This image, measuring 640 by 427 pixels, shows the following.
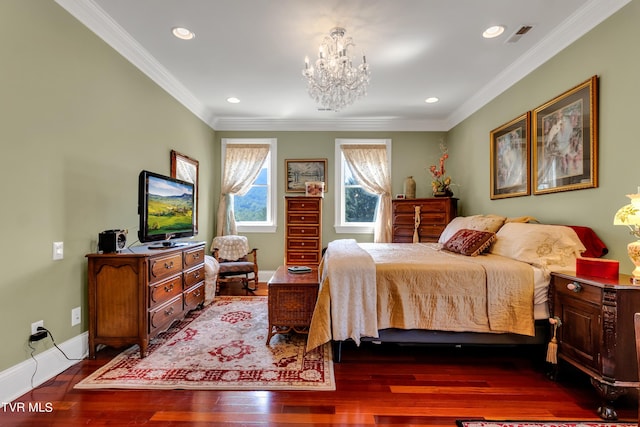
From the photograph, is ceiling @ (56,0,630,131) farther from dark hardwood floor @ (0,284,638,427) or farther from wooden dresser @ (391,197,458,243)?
dark hardwood floor @ (0,284,638,427)

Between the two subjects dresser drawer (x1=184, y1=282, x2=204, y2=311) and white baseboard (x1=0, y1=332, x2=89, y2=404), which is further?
dresser drawer (x1=184, y1=282, x2=204, y2=311)

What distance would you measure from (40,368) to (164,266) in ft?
3.26

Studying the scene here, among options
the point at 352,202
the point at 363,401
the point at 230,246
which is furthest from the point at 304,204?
the point at 363,401

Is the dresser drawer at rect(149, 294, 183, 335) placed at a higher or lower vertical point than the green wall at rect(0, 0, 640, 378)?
lower

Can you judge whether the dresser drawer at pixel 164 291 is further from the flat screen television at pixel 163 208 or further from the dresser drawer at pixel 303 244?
the dresser drawer at pixel 303 244

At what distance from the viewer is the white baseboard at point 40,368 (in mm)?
1812

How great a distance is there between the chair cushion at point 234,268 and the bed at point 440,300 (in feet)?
7.65

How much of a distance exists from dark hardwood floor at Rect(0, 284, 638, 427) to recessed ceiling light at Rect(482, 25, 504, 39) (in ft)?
9.28

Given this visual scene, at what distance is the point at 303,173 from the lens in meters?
5.29

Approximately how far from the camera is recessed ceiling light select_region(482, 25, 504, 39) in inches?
104

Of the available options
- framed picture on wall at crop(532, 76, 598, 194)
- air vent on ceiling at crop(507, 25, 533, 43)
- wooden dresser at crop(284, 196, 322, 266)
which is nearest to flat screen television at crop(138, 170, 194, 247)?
wooden dresser at crop(284, 196, 322, 266)

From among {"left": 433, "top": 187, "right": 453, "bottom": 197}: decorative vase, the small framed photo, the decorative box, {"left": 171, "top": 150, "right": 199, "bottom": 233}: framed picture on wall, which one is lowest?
the decorative box

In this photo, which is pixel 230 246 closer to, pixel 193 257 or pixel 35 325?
pixel 193 257

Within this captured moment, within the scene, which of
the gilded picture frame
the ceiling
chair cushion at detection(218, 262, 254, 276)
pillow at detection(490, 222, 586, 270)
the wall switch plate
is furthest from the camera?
the gilded picture frame
